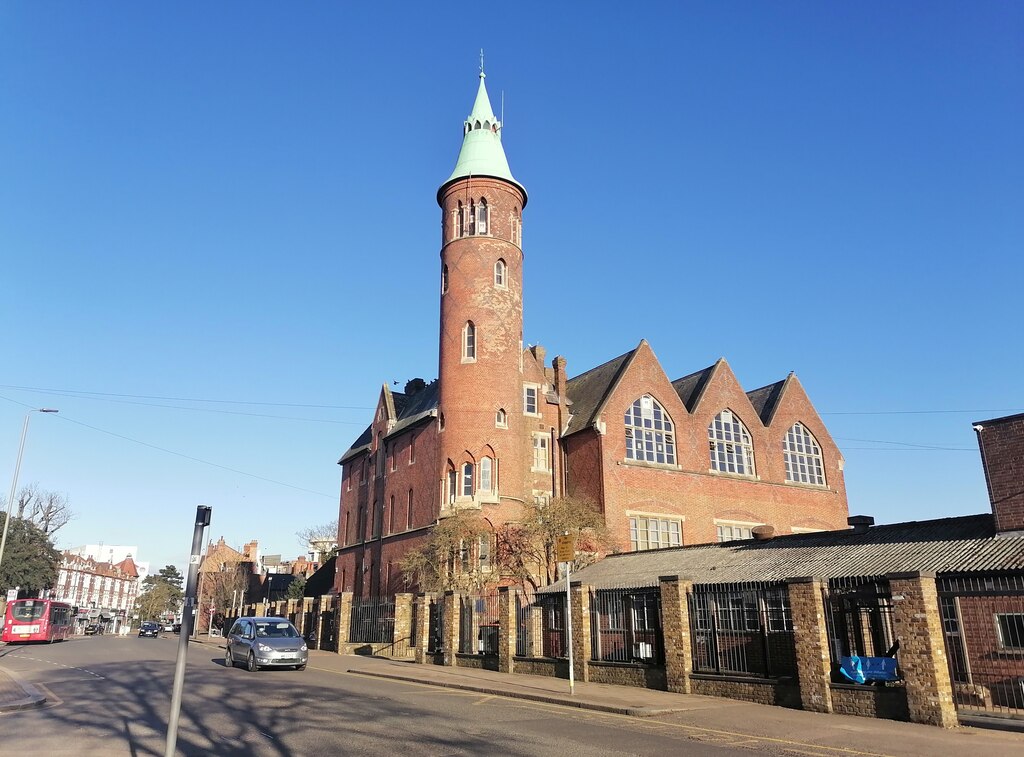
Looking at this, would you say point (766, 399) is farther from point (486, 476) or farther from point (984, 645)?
point (984, 645)

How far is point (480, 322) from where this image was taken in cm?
3962

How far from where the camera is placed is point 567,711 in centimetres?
1541

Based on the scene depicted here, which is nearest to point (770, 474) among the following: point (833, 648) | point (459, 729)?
point (833, 648)

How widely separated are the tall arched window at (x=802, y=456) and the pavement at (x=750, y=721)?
28157mm

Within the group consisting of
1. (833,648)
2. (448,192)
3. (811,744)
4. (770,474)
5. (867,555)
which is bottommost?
(811,744)

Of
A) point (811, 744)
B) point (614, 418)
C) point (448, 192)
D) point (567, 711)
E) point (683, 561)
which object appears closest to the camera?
point (811, 744)

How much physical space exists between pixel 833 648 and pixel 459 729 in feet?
31.4

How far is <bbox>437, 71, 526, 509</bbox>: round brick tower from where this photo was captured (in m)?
37.5

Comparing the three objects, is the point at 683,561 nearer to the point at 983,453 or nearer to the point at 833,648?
the point at 833,648

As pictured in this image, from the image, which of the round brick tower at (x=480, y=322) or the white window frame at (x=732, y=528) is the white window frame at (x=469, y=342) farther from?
the white window frame at (x=732, y=528)

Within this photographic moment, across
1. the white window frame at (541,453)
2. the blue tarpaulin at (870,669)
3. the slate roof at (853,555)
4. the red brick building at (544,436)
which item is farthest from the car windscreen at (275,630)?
the white window frame at (541,453)

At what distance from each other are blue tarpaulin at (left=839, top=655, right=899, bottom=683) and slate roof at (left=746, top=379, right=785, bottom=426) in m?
31.3

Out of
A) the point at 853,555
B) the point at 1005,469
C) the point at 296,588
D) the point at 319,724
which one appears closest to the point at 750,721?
the point at 319,724

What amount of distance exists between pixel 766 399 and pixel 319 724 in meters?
40.5
